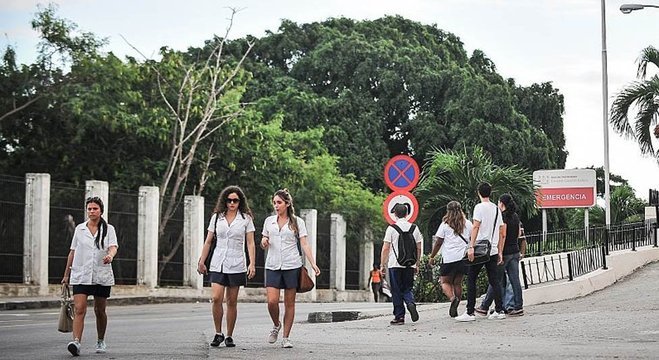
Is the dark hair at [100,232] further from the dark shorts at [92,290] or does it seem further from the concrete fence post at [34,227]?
the concrete fence post at [34,227]

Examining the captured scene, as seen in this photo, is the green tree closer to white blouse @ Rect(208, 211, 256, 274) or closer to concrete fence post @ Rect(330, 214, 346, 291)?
concrete fence post @ Rect(330, 214, 346, 291)

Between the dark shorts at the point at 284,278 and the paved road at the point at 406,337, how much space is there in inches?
28.1

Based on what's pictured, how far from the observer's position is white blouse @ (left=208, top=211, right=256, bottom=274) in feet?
47.0

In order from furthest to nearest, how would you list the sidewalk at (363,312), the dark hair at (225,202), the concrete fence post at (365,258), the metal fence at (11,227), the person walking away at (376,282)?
the concrete fence post at (365,258)
the person walking away at (376,282)
the metal fence at (11,227)
the sidewalk at (363,312)
the dark hair at (225,202)

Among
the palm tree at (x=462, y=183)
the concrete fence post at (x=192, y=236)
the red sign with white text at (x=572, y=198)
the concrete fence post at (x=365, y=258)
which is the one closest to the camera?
the palm tree at (x=462, y=183)

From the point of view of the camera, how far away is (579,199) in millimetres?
41938

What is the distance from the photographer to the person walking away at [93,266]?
13.8m

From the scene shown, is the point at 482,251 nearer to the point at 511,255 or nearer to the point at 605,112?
the point at 511,255

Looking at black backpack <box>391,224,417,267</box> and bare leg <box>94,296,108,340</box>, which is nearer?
bare leg <box>94,296,108,340</box>

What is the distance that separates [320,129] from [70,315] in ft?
123

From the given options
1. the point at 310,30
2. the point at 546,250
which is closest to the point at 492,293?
the point at 546,250

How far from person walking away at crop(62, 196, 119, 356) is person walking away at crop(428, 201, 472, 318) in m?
6.57

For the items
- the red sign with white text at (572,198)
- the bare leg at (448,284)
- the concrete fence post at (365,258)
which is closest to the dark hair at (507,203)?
the bare leg at (448,284)

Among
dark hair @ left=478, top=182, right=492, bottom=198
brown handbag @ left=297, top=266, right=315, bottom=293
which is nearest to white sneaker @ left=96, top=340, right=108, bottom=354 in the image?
brown handbag @ left=297, top=266, right=315, bottom=293
